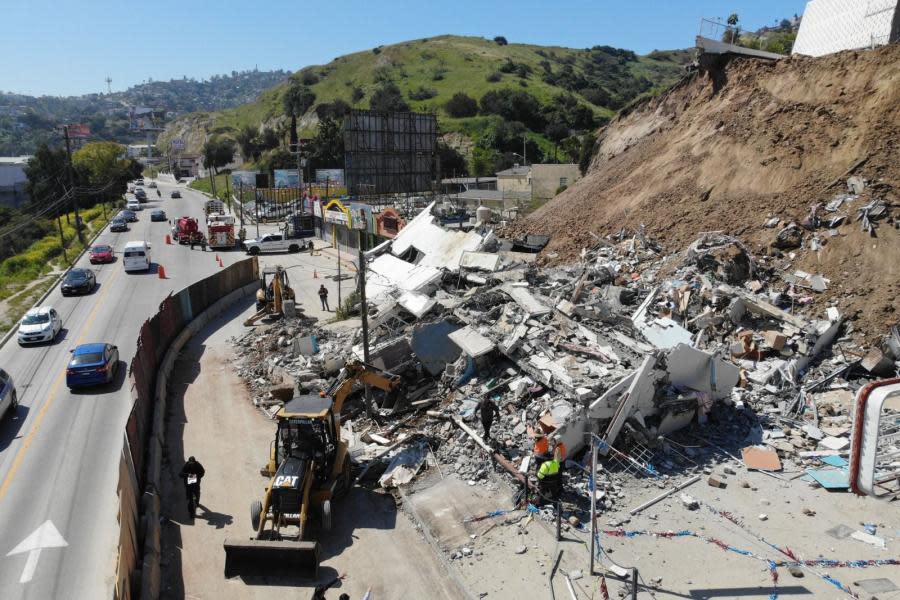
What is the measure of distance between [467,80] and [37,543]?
112 m

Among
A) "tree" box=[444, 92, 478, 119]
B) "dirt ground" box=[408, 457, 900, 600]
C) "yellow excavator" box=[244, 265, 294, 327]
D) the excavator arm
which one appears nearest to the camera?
"dirt ground" box=[408, 457, 900, 600]

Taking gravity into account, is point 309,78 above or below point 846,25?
above

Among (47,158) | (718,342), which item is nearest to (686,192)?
(718,342)

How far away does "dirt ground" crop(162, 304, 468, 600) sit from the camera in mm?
9305

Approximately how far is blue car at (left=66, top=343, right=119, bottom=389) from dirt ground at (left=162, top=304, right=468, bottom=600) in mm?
2414

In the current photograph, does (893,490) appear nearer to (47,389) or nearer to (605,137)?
(47,389)

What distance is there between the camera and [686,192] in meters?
25.1

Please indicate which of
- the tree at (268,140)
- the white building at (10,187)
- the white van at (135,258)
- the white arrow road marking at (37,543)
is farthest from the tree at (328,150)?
the white arrow road marking at (37,543)

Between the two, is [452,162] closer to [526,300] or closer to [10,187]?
[10,187]

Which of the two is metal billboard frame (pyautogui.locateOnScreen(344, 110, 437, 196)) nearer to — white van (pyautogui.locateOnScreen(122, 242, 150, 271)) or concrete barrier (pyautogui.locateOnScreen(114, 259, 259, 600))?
white van (pyautogui.locateOnScreen(122, 242, 150, 271))

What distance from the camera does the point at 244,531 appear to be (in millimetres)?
10844

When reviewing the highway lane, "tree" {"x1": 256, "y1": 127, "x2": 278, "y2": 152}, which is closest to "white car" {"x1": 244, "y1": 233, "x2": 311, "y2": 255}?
the highway lane

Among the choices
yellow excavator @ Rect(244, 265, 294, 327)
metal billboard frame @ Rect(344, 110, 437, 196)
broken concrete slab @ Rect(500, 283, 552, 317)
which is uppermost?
metal billboard frame @ Rect(344, 110, 437, 196)

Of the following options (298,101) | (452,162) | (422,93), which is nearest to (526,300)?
(452,162)
